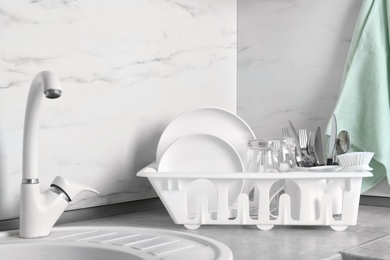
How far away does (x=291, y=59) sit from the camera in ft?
5.73

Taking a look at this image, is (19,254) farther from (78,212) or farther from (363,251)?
(363,251)

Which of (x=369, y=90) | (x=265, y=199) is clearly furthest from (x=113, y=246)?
(x=369, y=90)

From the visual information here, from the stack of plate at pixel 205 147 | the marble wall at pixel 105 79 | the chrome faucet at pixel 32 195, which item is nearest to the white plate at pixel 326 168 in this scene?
the stack of plate at pixel 205 147

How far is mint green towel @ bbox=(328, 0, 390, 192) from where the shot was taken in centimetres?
148

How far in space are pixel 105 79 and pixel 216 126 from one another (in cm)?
31

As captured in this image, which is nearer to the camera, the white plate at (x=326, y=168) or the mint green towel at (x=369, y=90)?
the white plate at (x=326, y=168)

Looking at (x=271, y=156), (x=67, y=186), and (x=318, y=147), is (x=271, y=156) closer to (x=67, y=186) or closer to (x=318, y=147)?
(x=318, y=147)

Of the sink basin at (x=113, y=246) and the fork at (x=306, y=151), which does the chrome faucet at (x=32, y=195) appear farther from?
the fork at (x=306, y=151)

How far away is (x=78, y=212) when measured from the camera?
4.59 feet

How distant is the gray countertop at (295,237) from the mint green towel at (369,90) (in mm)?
174

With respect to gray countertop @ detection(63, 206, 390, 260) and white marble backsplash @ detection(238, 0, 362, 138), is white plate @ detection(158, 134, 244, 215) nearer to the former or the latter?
gray countertop @ detection(63, 206, 390, 260)

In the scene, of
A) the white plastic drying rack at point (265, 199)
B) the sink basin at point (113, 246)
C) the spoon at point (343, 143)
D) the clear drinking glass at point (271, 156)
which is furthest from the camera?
the spoon at point (343, 143)

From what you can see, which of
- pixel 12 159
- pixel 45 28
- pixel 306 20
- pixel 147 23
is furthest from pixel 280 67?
pixel 12 159

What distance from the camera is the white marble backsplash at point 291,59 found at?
166 cm
